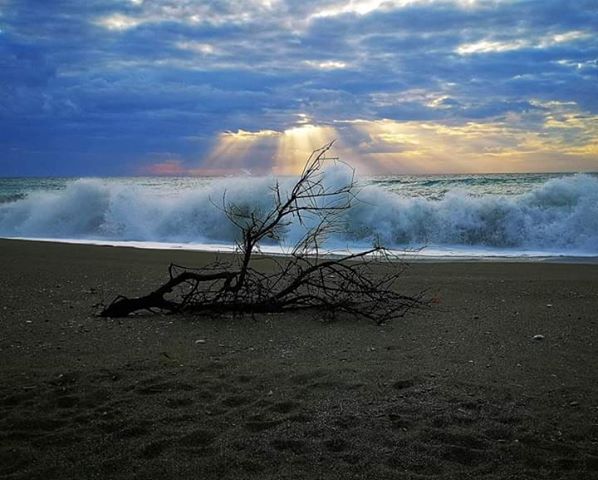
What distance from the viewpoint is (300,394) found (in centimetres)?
379

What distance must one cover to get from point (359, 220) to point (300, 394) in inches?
541

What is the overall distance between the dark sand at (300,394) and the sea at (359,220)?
24.0 feet

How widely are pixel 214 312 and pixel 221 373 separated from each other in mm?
1852

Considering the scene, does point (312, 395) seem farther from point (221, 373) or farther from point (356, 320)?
point (356, 320)

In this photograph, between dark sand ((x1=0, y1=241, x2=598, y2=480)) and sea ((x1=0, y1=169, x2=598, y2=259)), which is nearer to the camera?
dark sand ((x1=0, y1=241, x2=598, y2=480))

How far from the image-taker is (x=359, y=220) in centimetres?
1731

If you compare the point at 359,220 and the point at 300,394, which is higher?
the point at 359,220

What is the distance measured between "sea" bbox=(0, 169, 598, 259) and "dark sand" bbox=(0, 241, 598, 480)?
733cm

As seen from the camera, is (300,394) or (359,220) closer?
(300,394)

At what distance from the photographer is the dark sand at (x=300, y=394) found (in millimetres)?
2916

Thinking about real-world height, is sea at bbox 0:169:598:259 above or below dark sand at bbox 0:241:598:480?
above

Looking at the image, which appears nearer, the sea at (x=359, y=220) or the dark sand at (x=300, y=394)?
the dark sand at (x=300, y=394)

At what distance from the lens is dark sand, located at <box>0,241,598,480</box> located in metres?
2.92

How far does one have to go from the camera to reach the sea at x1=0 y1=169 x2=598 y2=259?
14820mm
